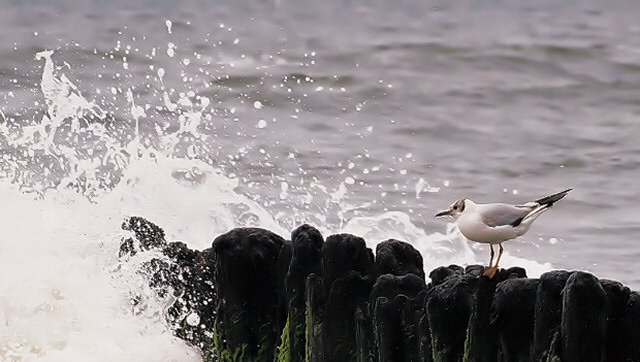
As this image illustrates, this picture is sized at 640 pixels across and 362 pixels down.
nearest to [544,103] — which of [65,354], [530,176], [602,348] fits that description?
[530,176]

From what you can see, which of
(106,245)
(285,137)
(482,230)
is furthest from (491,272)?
(285,137)

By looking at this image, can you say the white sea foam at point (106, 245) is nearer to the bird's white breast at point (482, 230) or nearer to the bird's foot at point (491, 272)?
the bird's white breast at point (482, 230)

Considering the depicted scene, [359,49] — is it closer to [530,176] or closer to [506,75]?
A: [506,75]

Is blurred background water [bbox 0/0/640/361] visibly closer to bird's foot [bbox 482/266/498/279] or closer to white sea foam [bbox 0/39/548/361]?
white sea foam [bbox 0/39/548/361]

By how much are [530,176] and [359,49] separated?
5.04 metres

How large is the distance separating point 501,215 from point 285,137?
8.84 metres

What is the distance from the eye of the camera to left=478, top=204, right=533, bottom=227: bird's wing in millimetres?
4527

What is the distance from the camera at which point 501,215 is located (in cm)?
454

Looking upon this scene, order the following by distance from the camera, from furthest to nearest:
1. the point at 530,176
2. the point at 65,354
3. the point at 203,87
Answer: the point at 203,87
the point at 530,176
the point at 65,354

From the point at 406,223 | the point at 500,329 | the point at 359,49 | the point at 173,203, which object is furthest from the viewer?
the point at 359,49

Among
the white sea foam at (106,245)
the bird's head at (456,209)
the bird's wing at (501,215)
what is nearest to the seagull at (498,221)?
the bird's wing at (501,215)

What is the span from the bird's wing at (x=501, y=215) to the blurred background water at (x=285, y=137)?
2.05 metres

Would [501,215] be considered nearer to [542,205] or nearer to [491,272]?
[542,205]

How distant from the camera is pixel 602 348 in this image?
3.83 meters
